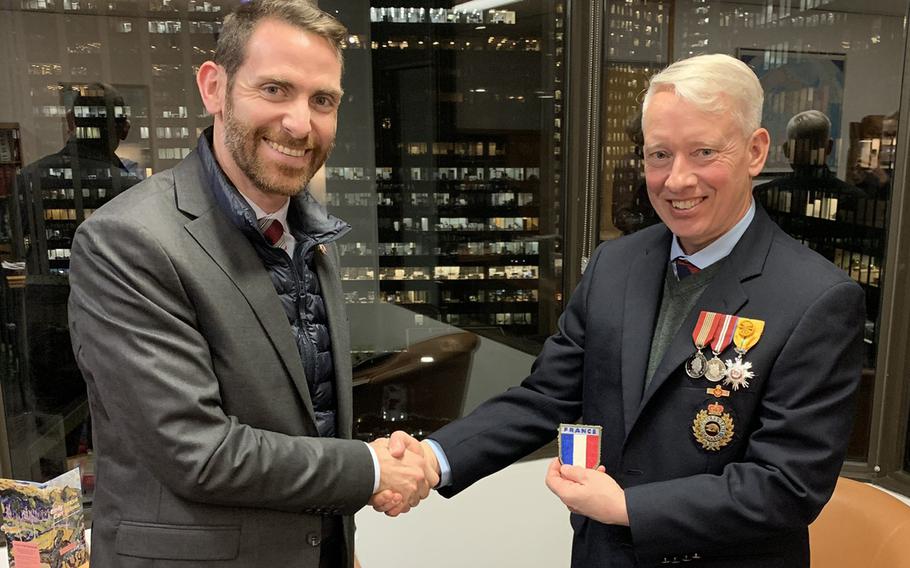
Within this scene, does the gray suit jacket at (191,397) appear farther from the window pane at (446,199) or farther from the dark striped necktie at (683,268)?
the window pane at (446,199)

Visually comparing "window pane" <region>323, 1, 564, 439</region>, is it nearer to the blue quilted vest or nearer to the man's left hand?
the blue quilted vest

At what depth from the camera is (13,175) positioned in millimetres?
2365

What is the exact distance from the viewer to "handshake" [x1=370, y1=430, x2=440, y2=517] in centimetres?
164

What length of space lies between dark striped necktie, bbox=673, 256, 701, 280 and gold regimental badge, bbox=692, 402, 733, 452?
285 millimetres

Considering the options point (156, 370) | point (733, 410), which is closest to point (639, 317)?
point (733, 410)

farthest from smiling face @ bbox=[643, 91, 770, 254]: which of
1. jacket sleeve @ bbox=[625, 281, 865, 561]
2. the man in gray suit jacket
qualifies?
the man in gray suit jacket

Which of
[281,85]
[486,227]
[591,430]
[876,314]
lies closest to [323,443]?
[591,430]

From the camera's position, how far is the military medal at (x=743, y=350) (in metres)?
1.41

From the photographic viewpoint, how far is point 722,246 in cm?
153

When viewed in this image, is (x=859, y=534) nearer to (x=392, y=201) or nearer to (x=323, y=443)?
(x=323, y=443)

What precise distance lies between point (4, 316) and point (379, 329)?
4.16ft

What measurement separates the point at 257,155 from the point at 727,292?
938mm

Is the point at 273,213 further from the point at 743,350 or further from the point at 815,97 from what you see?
the point at 815,97

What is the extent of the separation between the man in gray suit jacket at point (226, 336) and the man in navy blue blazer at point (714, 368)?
1.72 ft
